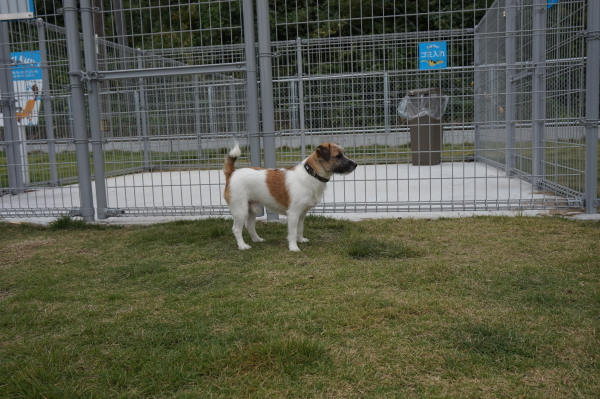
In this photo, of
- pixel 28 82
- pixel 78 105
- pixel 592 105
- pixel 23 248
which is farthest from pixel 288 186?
pixel 28 82

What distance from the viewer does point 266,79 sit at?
541 centimetres

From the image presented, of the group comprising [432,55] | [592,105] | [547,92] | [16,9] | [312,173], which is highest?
[16,9]

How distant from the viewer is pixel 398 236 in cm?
473

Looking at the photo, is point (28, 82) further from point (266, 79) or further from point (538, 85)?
point (538, 85)

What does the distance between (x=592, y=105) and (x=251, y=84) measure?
10.9ft

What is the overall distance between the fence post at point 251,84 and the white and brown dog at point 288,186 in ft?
3.17

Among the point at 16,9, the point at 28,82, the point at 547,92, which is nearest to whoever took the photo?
the point at 16,9

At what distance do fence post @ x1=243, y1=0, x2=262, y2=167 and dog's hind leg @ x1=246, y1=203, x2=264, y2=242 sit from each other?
36.7 inches

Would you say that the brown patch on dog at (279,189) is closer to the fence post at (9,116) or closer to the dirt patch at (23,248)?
the dirt patch at (23,248)

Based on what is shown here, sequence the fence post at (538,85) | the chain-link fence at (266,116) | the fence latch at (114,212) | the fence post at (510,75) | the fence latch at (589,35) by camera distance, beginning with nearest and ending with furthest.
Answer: the fence latch at (589,35) < the chain-link fence at (266,116) < the fence latch at (114,212) < the fence post at (538,85) < the fence post at (510,75)

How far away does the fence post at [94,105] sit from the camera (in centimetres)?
563

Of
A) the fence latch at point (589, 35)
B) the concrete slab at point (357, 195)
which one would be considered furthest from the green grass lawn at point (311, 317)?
the fence latch at point (589, 35)

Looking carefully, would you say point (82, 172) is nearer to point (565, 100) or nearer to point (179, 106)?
point (179, 106)

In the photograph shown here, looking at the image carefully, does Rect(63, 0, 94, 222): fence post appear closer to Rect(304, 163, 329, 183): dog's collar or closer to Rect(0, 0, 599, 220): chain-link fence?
Rect(0, 0, 599, 220): chain-link fence
